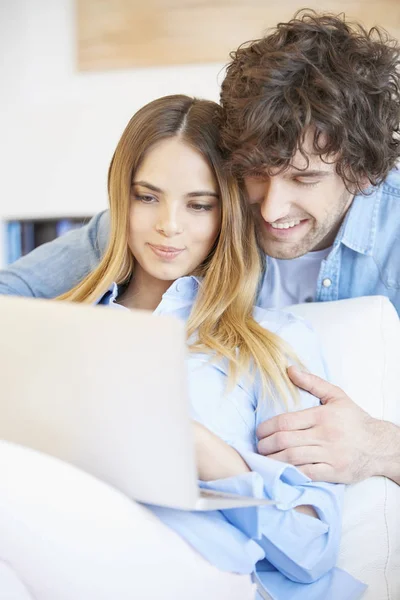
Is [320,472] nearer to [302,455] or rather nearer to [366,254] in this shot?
[302,455]

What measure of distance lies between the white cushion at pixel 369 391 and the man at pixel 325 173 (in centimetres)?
6

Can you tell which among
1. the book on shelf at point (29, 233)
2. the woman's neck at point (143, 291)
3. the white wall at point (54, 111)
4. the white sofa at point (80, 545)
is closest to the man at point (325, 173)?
the woman's neck at point (143, 291)

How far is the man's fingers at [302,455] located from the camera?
130 centimetres

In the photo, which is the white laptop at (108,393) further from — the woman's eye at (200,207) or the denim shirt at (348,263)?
the denim shirt at (348,263)

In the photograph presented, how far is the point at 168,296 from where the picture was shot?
1.62 metres

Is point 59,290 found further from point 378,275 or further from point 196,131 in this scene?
point 378,275

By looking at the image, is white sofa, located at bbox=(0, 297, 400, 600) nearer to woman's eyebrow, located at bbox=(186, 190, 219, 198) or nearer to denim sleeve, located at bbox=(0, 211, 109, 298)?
woman's eyebrow, located at bbox=(186, 190, 219, 198)

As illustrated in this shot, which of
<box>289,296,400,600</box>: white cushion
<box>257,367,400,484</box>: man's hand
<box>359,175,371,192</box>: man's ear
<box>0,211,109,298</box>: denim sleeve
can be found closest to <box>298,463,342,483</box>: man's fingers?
<box>257,367,400,484</box>: man's hand

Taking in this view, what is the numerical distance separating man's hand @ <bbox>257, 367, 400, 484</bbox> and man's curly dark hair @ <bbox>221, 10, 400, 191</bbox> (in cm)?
49

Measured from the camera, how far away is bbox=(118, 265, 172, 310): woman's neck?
5.61 feet

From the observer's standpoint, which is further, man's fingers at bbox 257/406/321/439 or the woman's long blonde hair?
the woman's long blonde hair

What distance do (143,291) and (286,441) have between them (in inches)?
22.5

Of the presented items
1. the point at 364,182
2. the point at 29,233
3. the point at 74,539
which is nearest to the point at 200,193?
the point at 364,182

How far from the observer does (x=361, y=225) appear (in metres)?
1.87
